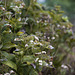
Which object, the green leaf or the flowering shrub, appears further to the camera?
the flowering shrub

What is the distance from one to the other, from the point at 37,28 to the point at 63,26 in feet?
2.05

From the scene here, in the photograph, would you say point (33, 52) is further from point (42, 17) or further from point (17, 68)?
point (42, 17)

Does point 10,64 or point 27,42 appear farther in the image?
point 27,42

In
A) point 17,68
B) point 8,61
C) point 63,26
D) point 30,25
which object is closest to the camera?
point 8,61

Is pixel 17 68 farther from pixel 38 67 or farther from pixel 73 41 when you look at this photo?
pixel 73 41

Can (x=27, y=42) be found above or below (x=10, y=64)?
above

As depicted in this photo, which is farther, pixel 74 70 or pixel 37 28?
pixel 74 70

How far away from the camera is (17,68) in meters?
1.75

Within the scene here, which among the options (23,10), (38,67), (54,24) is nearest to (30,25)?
(23,10)

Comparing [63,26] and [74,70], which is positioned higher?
[63,26]

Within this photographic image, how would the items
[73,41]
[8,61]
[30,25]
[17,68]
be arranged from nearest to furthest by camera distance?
[8,61] < [17,68] < [30,25] < [73,41]

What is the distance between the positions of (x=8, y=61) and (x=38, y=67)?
42cm

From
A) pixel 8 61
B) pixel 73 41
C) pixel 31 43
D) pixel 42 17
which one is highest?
pixel 42 17

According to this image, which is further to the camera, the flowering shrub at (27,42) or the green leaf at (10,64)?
the flowering shrub at (27,42)
